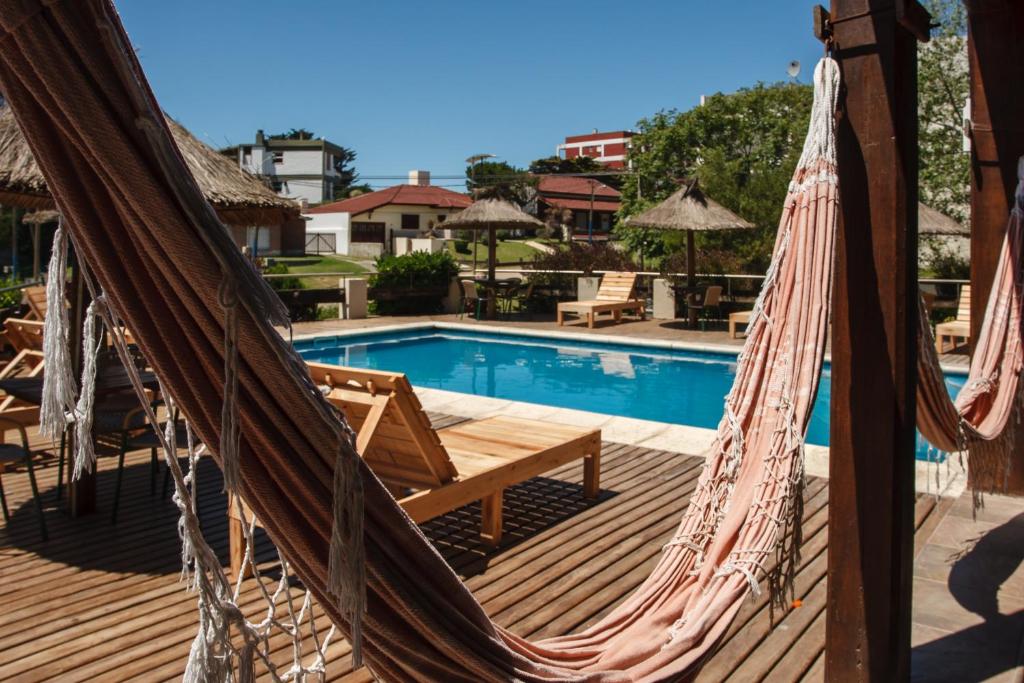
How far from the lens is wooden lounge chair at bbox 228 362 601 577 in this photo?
341 centimetres

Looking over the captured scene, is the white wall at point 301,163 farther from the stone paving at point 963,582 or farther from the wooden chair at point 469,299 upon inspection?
the stone paving at point 963,582

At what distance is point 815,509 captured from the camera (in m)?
4.31

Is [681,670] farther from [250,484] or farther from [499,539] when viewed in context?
[499,539]

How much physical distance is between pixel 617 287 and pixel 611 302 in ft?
1.41

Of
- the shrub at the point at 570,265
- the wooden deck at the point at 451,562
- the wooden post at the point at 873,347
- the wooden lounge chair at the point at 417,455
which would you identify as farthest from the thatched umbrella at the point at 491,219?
the wooden post at the point at 873,347

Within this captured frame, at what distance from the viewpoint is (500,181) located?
3928cm

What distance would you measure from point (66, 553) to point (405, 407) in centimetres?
155

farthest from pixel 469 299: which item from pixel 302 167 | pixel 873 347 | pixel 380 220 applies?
pixel 302 167

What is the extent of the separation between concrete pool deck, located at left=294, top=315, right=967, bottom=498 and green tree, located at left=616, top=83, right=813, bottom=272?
10.5 feet

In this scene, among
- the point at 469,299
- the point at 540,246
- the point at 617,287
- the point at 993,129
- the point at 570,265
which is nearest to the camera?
the point at 993,129

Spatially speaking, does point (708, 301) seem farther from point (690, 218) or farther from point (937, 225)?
point (937, 225)

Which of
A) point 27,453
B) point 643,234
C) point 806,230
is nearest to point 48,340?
point 806,230

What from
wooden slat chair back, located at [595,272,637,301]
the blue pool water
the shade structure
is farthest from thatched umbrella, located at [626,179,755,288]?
the shade structure

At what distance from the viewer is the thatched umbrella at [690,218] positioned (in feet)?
41.7
